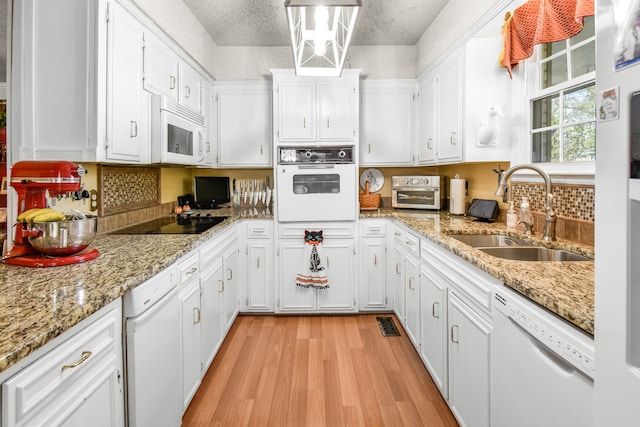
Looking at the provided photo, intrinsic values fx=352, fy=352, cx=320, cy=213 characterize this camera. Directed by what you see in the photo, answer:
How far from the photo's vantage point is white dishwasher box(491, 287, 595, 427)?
2.89 feet

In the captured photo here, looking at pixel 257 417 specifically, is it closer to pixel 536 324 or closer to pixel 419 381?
pixel 419 381

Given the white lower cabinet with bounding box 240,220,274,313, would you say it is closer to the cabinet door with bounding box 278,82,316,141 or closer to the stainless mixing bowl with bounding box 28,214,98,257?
the cabinet door with bounding box 278,82,316,141

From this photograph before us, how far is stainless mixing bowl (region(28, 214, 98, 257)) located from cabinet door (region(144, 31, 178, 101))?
1120 millimetres

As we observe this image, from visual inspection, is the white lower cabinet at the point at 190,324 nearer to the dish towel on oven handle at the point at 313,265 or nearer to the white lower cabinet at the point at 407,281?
the dish towel on oven handle at the point at 313,265

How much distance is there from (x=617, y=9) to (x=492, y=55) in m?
2.05

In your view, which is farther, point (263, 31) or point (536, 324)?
point (263, 31)

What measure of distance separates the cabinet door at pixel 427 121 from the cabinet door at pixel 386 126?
0.50 feet

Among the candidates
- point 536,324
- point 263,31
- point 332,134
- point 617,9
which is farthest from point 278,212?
point 617,9

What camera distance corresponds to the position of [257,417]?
1895 mm

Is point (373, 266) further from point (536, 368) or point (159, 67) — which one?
point (159, 67)

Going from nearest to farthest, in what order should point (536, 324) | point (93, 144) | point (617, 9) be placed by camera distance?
point (617, 9) → point (536, 324) → point (93, 144)

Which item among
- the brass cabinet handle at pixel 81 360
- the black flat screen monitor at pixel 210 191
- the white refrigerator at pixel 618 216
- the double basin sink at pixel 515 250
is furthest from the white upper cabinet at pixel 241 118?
the white refrigerator at pixel 618 216

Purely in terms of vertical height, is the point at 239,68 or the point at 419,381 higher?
the point at 239,68

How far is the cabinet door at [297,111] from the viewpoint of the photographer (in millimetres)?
3211
